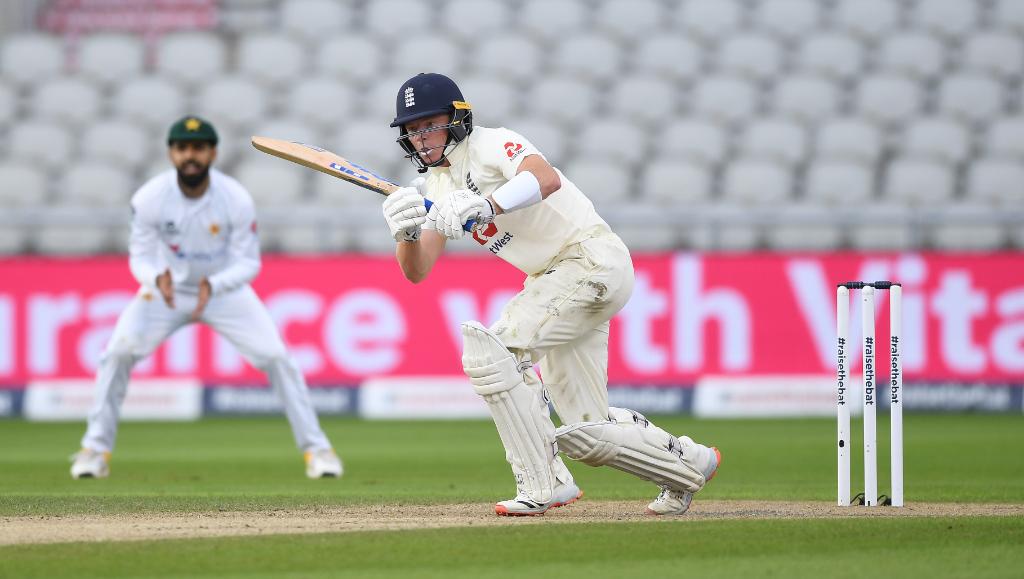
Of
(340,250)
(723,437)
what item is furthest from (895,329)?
(340,250)

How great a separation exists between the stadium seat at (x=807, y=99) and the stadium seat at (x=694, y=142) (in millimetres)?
878

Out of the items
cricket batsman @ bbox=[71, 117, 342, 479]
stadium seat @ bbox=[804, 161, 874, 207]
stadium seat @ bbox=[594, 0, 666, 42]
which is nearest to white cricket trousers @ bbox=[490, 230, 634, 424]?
cricket batsman @ bbox=[71, 117, 342, 479]

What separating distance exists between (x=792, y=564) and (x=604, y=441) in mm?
1303

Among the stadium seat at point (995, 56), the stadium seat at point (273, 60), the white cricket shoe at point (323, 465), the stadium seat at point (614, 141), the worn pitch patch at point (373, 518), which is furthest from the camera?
the stadium seat at point (273, 60)

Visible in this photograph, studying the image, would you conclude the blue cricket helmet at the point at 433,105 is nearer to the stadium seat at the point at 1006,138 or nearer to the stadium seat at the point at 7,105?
the stadium seat at the point at 1006,138

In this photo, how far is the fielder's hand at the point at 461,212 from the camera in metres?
5.60

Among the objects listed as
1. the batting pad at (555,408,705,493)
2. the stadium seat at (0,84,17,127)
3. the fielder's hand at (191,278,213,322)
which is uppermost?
the stadium seat at (0,84,17,127)

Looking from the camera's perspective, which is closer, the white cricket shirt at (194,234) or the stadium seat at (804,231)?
the white cricket shirt at (194,234)

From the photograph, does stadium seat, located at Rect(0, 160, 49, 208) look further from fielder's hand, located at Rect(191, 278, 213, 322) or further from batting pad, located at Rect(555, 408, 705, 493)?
batting pad, located at Rect(555, 408, 705, 493)

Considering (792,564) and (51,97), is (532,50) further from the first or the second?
(792,564)

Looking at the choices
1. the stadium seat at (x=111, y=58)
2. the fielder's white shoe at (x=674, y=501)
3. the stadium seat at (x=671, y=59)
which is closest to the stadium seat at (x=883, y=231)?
the stadium seat at (x=671, y=59)

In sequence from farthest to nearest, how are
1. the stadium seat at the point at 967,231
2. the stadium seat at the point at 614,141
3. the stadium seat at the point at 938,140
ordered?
the stadium seat at the point at 938,140 < the stadium seat at the point at 614,141 < the stadium seat at the point at 967,231

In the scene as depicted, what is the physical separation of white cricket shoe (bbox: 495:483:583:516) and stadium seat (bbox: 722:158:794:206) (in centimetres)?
869

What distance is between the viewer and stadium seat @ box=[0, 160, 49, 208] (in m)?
14.7
